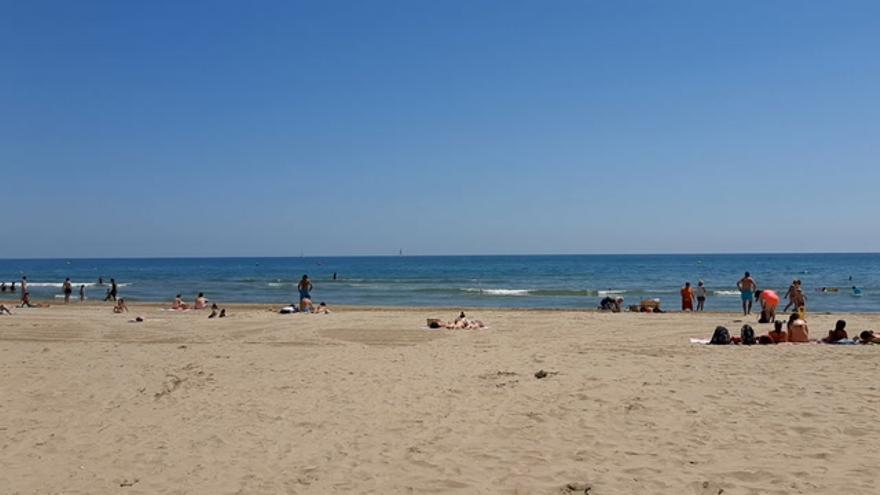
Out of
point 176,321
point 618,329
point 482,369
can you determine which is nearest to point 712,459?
point 482,369

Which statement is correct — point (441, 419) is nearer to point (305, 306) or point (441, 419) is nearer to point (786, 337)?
point (786, 337)

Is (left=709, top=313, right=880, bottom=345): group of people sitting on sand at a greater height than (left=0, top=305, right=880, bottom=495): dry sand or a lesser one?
greater

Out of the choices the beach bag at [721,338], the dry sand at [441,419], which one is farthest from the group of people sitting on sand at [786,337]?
the dry sand at [441,419]

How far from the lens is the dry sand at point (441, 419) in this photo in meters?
5.79

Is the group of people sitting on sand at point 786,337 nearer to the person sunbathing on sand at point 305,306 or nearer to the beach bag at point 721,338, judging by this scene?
the beach bag at point 721,338

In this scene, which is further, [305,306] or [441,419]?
[305,306]

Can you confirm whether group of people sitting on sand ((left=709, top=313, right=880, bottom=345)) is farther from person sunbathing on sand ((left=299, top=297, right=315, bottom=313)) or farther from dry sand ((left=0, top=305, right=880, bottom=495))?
person sunbathing on sand ((left=299, top=297, right=315, bottom=313))

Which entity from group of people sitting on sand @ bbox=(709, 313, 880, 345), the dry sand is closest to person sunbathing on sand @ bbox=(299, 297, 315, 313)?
the dry sand

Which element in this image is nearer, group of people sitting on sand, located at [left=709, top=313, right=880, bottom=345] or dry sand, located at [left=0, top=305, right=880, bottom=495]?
dry sand, located at [left=0, top=305, right=880, bottom=495]

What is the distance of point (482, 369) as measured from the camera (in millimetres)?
10859

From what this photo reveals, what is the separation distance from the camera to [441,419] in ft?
25.3

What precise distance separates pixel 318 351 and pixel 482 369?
394 cm

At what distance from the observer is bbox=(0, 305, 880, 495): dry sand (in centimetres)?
579

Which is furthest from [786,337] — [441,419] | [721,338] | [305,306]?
[305,306]
